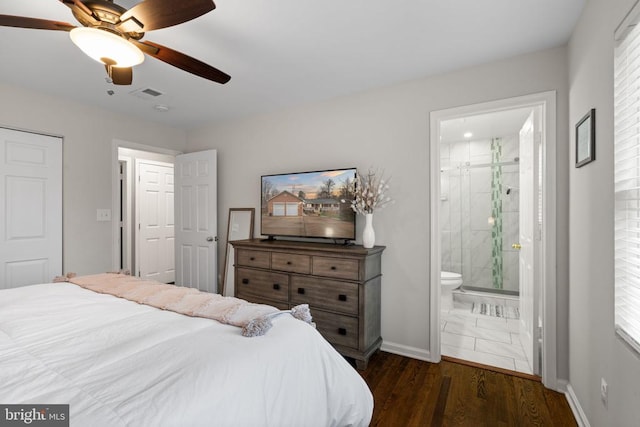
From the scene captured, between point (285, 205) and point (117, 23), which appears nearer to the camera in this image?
point (117, 23)

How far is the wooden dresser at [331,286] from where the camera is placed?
2.57 meters

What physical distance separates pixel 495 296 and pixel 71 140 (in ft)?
17.9

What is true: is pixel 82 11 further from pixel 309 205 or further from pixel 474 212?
pixel 474 212

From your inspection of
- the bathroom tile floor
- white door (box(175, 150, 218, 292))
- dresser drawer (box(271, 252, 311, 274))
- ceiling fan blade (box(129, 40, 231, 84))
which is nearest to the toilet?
the bathroom tile floor

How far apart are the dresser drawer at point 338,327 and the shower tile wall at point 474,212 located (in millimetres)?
2932

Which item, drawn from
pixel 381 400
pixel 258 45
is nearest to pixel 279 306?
pixel 381 400

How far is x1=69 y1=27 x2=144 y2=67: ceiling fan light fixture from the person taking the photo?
4.72ft

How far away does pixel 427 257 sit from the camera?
107 inches

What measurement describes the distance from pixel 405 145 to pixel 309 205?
3.50 feet

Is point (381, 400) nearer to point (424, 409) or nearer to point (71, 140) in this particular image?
point (424, 409)

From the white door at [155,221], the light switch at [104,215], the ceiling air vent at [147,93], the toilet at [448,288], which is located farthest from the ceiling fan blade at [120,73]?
the toilet at [448,288]

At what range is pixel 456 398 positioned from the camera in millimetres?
2156

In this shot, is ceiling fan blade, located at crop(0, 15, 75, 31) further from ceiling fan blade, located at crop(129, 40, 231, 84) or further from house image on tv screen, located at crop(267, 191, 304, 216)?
house image on tv screen, located at crop(267, 191, 304, 216)

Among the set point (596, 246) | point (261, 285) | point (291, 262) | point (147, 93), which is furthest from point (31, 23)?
Answer: point (596, 246)
